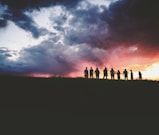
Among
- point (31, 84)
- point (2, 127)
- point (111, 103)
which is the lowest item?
point (2, 127)

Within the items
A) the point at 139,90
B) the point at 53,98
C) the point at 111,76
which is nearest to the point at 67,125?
the point at 53,98

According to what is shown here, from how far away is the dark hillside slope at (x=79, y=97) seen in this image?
66.8 feet

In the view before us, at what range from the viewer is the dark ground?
61.8 feet

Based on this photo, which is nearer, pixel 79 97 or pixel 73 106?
pixel 73 106

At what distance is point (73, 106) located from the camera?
2086 cm

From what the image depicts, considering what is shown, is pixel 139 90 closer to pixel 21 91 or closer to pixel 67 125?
pixel 67 125

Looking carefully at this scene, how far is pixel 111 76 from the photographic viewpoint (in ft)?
98.1

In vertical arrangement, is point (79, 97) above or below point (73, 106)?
above

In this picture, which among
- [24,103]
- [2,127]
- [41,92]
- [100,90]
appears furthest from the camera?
[100,90]

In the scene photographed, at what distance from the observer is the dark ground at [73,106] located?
18844mm

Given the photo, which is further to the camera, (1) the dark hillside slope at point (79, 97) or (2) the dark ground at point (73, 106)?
(1) the dark hillside slope at point (79, 97)

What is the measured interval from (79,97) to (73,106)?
123 cm

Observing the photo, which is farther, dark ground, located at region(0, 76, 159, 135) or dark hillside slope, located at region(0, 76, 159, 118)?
dark hillside slope, located at region(0, 76, 159, 118)

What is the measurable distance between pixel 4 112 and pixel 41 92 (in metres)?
3.48
